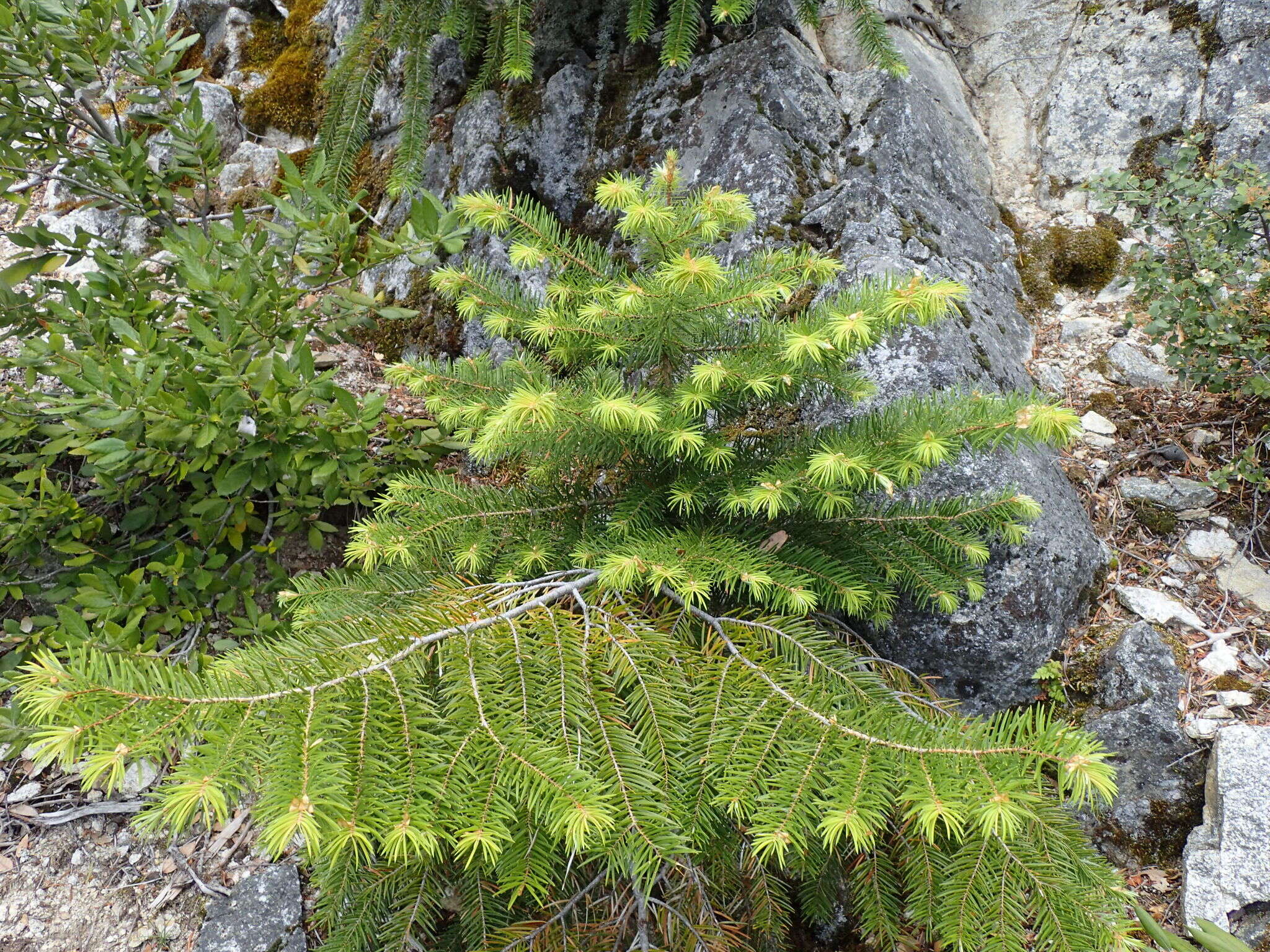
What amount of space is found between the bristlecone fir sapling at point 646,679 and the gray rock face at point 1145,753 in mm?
779

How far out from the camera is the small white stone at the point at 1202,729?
228 cm

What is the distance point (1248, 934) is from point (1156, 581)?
1.14 meters

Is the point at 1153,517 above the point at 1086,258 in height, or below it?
below

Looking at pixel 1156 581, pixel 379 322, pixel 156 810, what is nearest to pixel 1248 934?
pixel 1156 581

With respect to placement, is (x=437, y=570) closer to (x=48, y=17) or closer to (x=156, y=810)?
(x=156, y=810)

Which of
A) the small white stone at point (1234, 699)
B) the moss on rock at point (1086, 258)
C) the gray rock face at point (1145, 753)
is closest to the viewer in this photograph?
the gray rock face at point (1145, 753)

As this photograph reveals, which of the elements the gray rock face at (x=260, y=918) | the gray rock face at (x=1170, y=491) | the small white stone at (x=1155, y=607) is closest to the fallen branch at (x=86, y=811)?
the gray rock face at (x=260, y=918)

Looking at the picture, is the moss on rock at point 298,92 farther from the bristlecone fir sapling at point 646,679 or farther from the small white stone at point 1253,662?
the small white stone at point 1253,662

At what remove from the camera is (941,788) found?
3.56ft

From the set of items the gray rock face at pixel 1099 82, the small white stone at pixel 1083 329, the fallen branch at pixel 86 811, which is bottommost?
the fallen branch at pixel 86 811

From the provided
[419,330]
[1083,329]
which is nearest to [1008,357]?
[1083,329]

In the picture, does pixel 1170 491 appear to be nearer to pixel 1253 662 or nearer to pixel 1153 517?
pixel 1153 517

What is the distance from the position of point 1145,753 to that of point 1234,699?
1.14 ft

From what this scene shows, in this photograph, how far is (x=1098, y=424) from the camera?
3.10m
